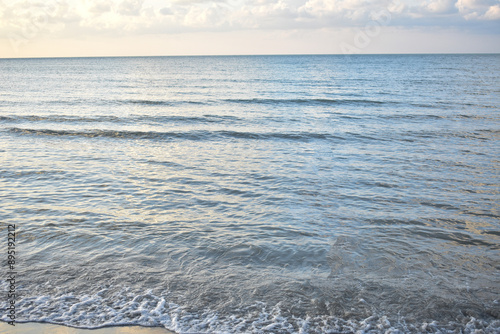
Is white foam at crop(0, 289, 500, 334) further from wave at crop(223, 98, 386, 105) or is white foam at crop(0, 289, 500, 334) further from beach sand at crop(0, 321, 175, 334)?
wave at crop(223, 98, 386, 105)

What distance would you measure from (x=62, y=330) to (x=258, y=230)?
183 inches

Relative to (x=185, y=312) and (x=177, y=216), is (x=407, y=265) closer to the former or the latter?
(x=185, y=312)

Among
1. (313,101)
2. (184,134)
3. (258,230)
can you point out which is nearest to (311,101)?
(313,101)

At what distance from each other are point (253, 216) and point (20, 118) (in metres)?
23.1

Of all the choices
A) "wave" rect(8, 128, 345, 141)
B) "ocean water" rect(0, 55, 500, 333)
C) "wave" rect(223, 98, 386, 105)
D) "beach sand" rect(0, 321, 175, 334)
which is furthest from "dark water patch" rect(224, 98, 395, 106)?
"beach sand" rect(0, 321, 175, 334)

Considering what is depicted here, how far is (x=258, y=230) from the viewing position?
893cm

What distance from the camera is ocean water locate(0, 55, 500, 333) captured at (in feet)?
19.5

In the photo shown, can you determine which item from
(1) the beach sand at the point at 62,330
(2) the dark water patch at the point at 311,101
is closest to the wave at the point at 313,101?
(2) the dark water patch at the point at 311,101

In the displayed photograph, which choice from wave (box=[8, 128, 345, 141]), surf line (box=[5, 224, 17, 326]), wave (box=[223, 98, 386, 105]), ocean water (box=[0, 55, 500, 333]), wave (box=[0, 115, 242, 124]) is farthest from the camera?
wave (box=[223, 98, 386, 105])

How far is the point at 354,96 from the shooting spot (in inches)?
1492

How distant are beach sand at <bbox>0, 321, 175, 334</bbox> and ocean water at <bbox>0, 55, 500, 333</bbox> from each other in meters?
0.12

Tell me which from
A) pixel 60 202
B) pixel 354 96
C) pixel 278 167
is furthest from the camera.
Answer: pixel 354 96

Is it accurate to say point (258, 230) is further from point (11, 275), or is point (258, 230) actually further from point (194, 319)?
point (11, 275)

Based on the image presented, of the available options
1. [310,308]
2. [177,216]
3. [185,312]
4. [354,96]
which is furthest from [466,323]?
[354,96]
